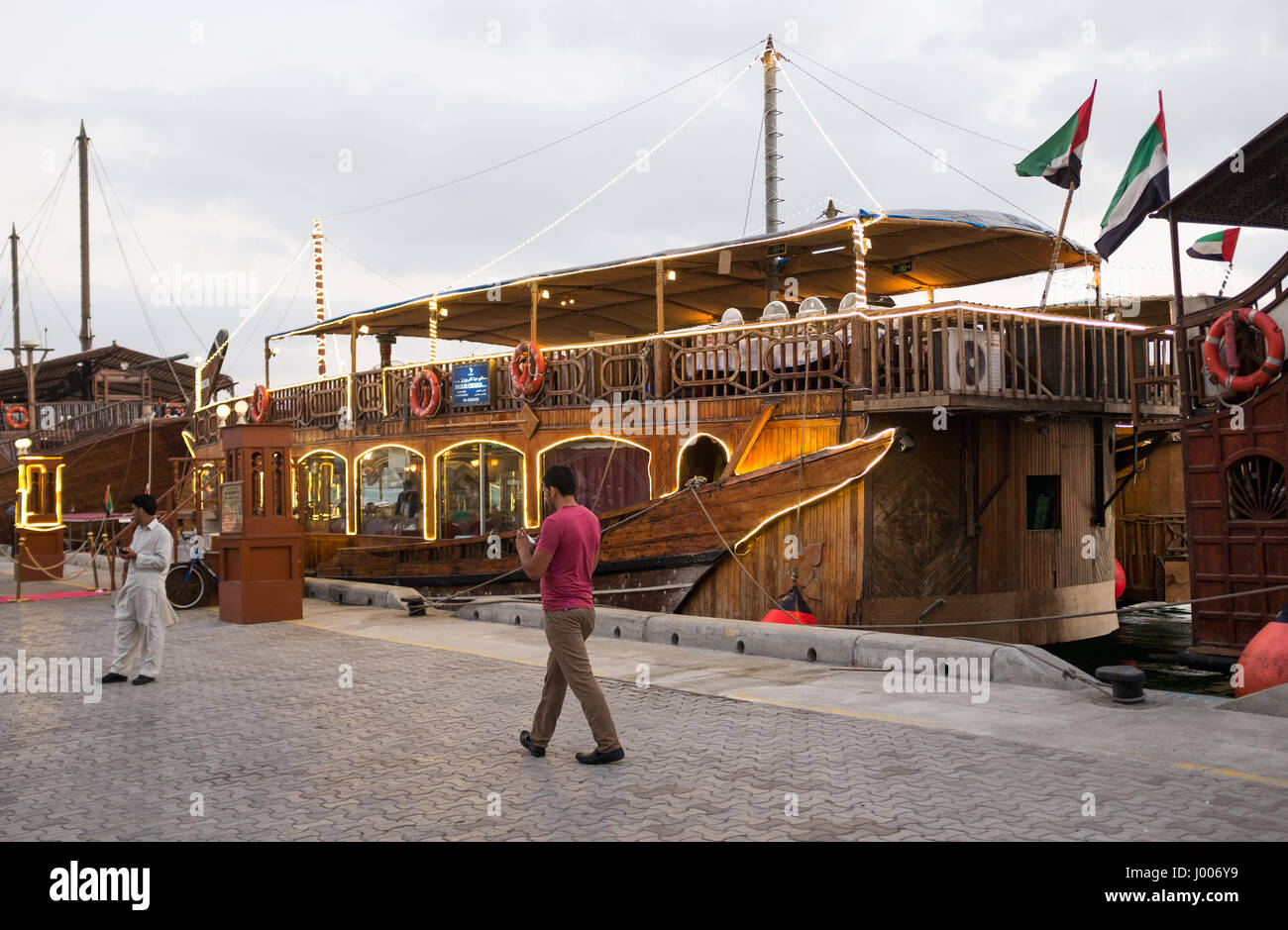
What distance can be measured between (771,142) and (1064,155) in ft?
27.4

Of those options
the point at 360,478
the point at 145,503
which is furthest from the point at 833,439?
the point at 360,478

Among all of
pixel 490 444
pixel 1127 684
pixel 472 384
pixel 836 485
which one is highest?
pixel 472 384

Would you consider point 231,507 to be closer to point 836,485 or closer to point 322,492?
point 836,485

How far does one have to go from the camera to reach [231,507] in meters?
14.1

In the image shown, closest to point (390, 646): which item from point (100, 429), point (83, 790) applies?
point (83, 790)

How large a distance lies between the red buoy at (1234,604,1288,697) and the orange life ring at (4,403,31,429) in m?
41.1

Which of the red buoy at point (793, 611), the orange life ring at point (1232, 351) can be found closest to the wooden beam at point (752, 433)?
the red buoy at point (793, 611)

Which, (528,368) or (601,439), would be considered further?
(528,368)

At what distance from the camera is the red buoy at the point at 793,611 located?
11883mm

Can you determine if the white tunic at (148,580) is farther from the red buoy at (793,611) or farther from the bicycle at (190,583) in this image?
the red buoy at (793,611)

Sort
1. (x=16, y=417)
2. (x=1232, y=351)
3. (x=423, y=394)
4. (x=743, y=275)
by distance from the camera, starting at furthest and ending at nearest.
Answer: (x=16, y=417) → (x=423, y=394) → (x=743, y=275) → (x=1232, y=351)

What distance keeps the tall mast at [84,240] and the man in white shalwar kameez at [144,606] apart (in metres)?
41.5

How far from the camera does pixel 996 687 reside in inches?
320
